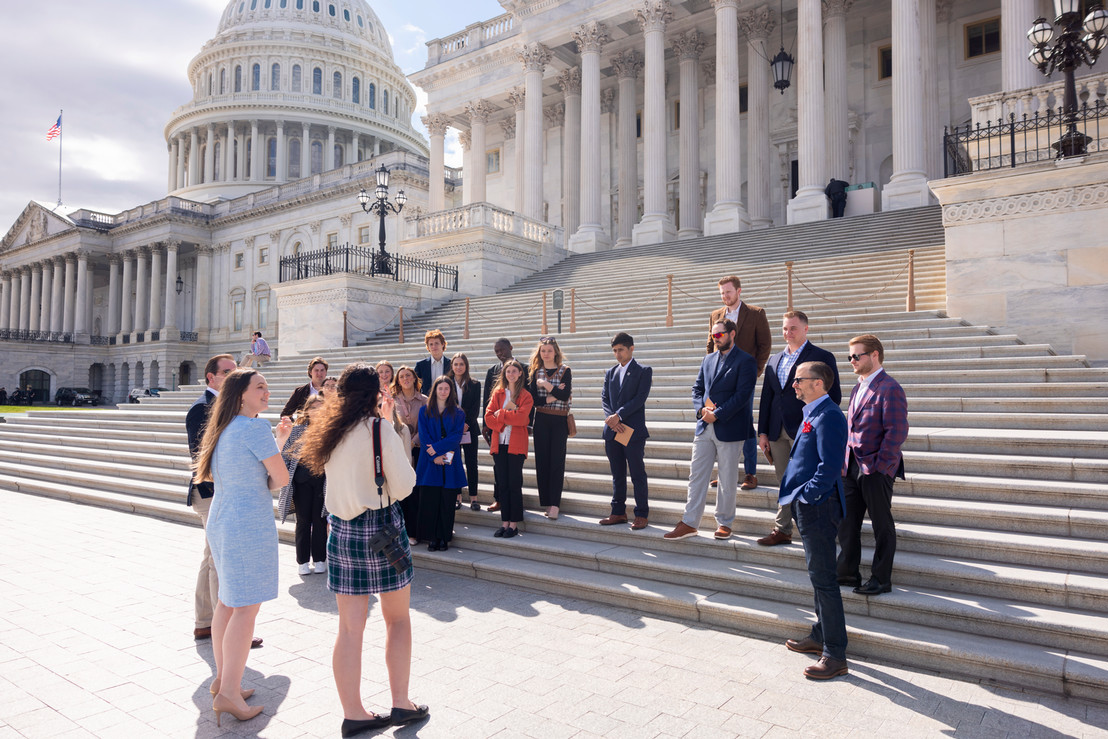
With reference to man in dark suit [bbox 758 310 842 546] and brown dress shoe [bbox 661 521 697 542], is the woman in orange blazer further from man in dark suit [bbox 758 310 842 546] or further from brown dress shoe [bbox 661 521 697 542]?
man in dark suit [bbox 758 310 842 546]

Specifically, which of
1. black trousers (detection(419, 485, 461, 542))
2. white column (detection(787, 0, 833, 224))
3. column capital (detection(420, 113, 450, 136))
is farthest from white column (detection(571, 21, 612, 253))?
black trousers (detection(419, 485, 461, 542))

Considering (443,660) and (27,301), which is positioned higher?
(27,301)

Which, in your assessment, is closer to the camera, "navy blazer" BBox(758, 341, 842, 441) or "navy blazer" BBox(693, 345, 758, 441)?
"navy blazer" BBox(758, 341, 842, 441)

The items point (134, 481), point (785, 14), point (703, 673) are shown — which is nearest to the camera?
point (703, 673)

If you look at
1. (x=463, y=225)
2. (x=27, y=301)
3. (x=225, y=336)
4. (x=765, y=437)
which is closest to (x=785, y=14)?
(x=463, y=225)

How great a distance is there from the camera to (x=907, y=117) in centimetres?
2166

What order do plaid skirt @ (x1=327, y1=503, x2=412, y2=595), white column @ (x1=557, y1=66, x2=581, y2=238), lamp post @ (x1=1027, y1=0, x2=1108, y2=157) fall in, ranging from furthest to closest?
white column @ (x1=557, y1=66, x2=581, y2=238) → lamp post @ (x1=1027, y1=0, x2=1108, y2=157) → plaid skirt @ (x1=327, y1=503, x2=412, y2=595)

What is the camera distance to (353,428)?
3869 millimetres

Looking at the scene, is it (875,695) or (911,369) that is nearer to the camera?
(875,695)

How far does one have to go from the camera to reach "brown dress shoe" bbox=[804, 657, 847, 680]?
Answer: 442 centimetres

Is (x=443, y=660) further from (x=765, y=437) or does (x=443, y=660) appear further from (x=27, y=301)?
(x=27, y=301)

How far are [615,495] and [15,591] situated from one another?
5.84 meters

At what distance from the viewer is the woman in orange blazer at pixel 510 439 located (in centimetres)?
748

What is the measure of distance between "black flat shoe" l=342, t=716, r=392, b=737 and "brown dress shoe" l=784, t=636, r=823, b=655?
8.95ft
